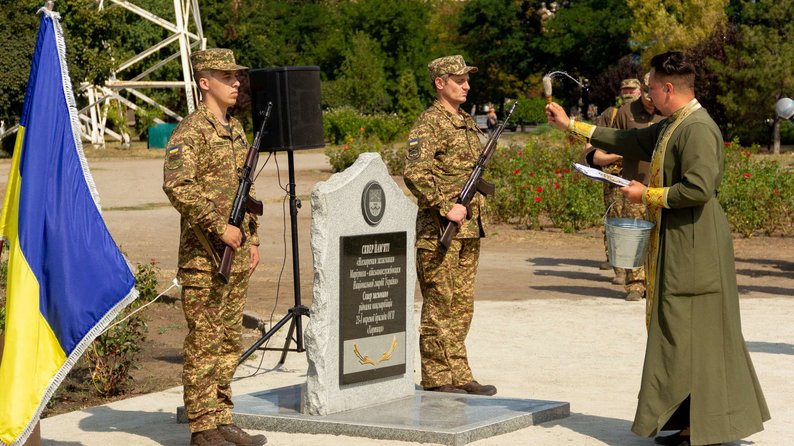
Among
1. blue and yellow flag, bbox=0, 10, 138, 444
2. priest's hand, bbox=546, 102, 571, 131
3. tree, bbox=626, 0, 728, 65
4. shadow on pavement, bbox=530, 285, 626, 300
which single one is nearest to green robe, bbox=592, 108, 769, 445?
priest's hand, bbox=546, 102, 571, 131

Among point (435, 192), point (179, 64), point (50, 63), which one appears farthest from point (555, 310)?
point (179, 64)

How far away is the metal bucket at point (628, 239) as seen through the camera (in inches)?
269

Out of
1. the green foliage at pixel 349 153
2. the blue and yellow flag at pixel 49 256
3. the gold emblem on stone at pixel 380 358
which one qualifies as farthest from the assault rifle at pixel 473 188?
the green foliage at pixel 349 153

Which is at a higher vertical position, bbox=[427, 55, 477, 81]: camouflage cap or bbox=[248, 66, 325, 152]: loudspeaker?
bbox=[427, 55, 477, 81]: camouflage cap

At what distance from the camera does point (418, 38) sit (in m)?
82.1

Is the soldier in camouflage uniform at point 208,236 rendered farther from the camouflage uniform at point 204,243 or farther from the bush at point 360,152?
the bush at point 360,152

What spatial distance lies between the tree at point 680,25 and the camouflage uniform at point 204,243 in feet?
167

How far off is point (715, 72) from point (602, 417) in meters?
40.5

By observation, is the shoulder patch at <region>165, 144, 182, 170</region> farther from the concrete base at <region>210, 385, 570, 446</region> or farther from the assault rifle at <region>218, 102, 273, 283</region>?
the concrete base at <region>210, 385, 570, 446</region>

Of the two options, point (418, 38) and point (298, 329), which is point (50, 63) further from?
point (418, 38)

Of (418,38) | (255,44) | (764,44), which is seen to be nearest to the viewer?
(764,44)

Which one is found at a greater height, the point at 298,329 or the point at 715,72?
the point at 715,72

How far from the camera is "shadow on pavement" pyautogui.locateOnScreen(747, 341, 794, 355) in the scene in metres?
10.1

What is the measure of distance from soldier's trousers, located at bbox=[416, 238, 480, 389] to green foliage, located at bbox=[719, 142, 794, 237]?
11.3 m
